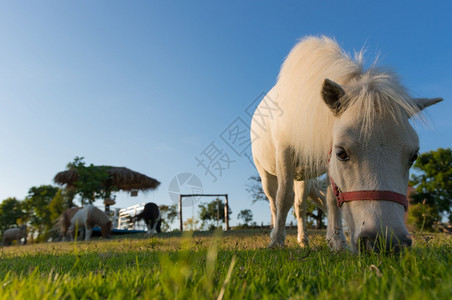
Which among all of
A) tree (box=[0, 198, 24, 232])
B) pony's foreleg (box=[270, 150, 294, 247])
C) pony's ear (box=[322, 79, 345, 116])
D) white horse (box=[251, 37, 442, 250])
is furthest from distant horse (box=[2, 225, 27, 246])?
pony's ear (box=[322, 79, 345, 116])

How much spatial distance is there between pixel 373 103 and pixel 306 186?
310 centimetres

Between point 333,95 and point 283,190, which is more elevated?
point 333,95

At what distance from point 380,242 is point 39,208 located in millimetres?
28709

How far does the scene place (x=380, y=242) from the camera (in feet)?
5.59

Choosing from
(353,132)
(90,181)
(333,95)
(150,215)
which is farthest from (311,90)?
(90,181)

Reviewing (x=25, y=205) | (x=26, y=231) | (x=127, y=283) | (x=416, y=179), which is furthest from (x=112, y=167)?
(x=416, y=179)

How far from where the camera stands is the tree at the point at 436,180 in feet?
74.0

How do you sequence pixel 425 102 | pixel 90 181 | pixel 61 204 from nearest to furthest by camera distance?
pixel 425 102 → pixel 90 181 → pixel 61 204

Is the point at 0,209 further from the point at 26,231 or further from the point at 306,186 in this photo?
the point at 306,186

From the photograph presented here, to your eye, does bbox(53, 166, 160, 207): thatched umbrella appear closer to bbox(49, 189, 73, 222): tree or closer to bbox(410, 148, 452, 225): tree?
bbox(49, 189, 73, 222): tree

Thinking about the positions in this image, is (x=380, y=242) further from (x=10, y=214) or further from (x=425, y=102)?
(x=10, y=214)

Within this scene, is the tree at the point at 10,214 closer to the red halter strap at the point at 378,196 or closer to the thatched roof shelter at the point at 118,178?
the thatched roof shelter at the point at 118,178

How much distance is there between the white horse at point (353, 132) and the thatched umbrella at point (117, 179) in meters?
17.5

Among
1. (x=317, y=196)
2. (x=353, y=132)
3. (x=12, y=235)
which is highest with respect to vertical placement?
(x=353, y=132)
